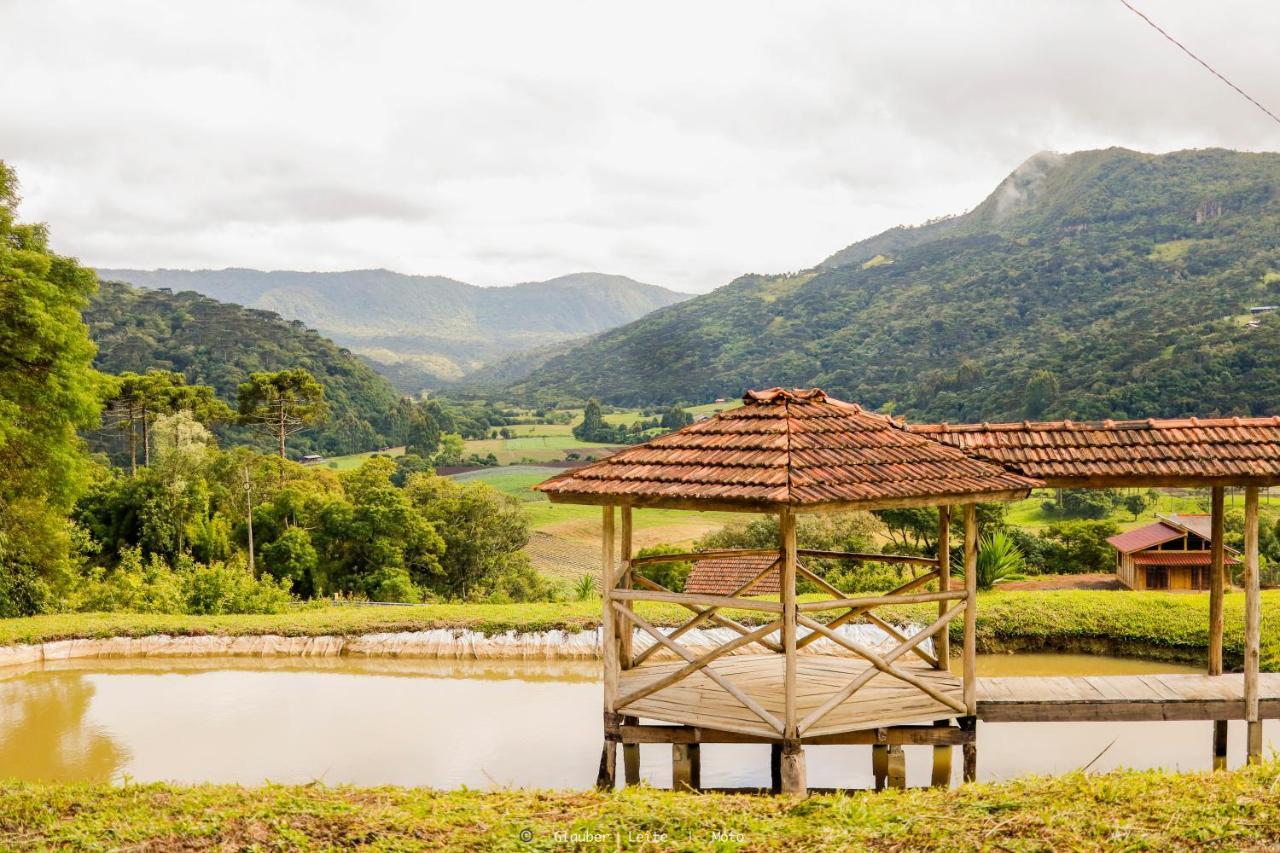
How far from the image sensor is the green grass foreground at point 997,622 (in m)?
13.2

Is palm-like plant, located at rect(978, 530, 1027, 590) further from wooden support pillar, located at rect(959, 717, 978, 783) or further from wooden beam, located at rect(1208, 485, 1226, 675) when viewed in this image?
wooden support pillar, located at rect(959, 717, 978, 783)

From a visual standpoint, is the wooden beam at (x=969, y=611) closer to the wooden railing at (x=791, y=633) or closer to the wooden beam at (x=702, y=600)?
the wooden railing at (x=791, y=633)

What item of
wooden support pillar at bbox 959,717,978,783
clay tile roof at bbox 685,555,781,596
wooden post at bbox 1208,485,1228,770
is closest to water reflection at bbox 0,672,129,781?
wooden support pillar at bbox 959,717,978,783

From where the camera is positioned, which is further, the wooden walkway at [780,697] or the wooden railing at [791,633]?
the wooden walkway at [780,697]

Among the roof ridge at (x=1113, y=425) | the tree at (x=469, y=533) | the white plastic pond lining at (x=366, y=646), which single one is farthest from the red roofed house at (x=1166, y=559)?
the roof ridge at (x=1113, y=425)

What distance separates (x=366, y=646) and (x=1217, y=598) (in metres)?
9.96

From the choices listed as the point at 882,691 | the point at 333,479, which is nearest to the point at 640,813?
the point at 882,691

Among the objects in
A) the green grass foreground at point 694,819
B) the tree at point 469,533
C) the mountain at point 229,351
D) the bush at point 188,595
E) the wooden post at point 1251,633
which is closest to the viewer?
→ the green grass foreground at point 694,819

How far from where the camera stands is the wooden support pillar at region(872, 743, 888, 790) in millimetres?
7875

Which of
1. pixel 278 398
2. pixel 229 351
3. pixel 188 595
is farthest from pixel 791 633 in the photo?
pixel 229 351

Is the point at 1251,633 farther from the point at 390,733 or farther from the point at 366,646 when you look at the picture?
the point at 366,646

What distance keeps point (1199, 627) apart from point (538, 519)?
36717mm

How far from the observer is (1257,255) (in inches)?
2879

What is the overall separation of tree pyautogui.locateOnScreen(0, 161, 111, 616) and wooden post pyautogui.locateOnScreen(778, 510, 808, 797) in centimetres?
1404
